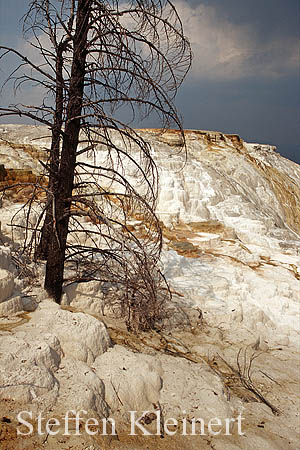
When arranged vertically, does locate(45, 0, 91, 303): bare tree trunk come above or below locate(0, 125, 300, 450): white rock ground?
above

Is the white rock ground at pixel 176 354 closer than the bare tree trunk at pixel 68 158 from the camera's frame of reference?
Yes

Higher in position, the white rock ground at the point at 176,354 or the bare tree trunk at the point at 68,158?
the bare tree trunk at the point at 68,158

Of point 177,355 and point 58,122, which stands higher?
point 58,122

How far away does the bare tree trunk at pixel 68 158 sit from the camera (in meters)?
3.01

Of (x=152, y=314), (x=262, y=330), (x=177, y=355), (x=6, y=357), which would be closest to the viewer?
(x=6, y=357)

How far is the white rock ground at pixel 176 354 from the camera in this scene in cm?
204

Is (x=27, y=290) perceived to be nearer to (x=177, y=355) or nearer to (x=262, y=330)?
(x=177, y=355)

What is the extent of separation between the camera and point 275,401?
3.14 meters

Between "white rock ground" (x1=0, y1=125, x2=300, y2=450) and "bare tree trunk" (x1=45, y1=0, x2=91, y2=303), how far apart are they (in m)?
0.26

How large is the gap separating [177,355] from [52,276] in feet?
5.02

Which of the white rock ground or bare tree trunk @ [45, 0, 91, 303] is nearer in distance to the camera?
the white rock ground

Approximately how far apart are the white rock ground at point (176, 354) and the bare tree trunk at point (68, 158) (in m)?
0.26

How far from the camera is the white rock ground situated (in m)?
2.04

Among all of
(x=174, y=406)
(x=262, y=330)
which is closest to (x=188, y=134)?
(x=262, y=330)
